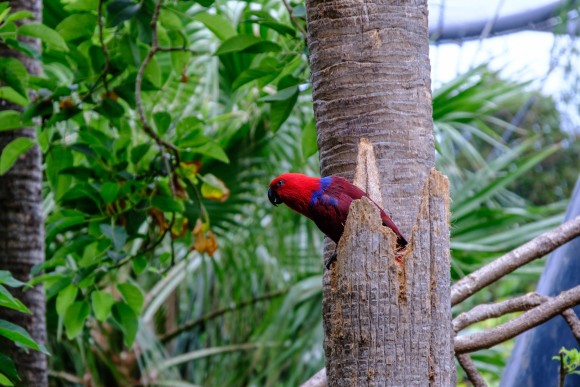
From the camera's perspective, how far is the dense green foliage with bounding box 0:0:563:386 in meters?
2.36

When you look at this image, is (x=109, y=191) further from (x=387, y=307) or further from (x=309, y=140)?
(x=387, y=307)

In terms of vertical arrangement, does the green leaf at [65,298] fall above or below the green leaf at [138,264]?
below

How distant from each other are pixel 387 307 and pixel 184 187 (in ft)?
4.67

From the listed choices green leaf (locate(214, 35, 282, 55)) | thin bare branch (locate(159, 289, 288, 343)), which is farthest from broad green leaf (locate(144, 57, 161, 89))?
thin bare branch (locate(159, 289, 288, 343))

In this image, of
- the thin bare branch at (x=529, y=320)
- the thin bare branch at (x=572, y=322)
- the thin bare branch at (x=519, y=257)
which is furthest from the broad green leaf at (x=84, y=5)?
the thin bare branch at (x=572, y=322)

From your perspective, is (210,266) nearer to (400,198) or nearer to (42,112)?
(42,112)

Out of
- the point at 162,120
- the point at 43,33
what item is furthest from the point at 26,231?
the point at 43,33

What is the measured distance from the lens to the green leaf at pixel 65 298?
2.34m

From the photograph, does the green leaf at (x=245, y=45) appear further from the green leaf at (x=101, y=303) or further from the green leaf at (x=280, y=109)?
the green leaf at (x=101, y=303)

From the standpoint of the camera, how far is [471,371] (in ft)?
6.61

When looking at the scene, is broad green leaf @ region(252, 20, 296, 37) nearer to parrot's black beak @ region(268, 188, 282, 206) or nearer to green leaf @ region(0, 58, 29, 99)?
parrot's black beak @ region(268, 188, 282, 206)

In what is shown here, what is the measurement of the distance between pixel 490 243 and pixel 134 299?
7.25ft

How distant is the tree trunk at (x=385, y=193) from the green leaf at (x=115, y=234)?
0.93 m

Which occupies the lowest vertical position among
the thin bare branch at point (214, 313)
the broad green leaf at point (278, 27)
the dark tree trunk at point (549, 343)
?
the thin bare branch at point (214, 313)
